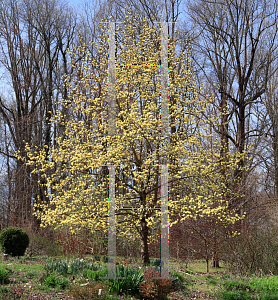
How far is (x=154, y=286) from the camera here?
584cm

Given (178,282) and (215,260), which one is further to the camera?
(215,260)

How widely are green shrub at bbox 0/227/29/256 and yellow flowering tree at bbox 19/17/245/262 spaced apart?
167cm

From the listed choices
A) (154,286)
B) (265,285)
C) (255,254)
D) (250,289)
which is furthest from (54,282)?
(255,254)

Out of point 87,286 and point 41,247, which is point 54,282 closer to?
point 87,286

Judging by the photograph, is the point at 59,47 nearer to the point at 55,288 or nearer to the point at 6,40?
the point at 6,40

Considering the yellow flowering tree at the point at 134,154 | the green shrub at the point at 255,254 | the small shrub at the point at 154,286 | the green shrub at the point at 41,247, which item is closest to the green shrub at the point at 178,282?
the small shrub at the point at 154,286

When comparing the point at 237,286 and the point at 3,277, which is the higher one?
the point at 3,277

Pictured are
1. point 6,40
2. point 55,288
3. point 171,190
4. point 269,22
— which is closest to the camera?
point 55,288

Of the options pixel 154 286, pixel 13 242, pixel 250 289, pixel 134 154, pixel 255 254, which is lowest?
pixel 250 289

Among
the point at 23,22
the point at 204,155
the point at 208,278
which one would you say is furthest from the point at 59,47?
the point at 208,278

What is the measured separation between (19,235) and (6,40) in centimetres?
1140

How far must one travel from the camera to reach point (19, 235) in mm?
9930

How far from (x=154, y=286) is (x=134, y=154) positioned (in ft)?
11.8

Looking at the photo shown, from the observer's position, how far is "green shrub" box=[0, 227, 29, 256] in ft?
32.2
